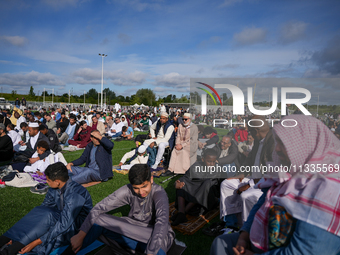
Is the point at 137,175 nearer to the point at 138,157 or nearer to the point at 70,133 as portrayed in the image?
the point at 138,157

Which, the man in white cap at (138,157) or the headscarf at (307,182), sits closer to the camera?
the headscarf at (307,182)

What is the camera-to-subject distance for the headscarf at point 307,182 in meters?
1.30

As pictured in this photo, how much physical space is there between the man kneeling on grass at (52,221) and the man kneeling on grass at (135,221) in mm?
262

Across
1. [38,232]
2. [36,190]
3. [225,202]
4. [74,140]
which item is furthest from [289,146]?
[74,140]

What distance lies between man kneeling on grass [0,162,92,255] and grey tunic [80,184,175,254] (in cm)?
38

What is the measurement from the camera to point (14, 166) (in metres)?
5.73

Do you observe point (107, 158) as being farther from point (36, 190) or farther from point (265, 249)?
point (265, 249)

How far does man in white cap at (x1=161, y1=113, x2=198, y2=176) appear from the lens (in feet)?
20.5

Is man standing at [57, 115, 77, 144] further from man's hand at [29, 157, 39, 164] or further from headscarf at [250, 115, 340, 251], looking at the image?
headscarf at [250, 115, 340, 251]

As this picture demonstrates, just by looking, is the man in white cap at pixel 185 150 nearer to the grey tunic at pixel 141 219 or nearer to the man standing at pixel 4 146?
the grey tunic at pixel 141 219

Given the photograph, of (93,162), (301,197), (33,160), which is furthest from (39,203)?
(301,197)

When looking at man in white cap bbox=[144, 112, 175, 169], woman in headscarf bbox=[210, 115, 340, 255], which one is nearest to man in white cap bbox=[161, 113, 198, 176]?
man in white cap bbox=[144, 112, 175, 169]

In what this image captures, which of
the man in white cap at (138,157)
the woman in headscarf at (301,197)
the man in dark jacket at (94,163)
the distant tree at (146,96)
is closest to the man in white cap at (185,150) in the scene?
the man in white cap at (138,157)

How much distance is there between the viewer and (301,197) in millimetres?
1389
